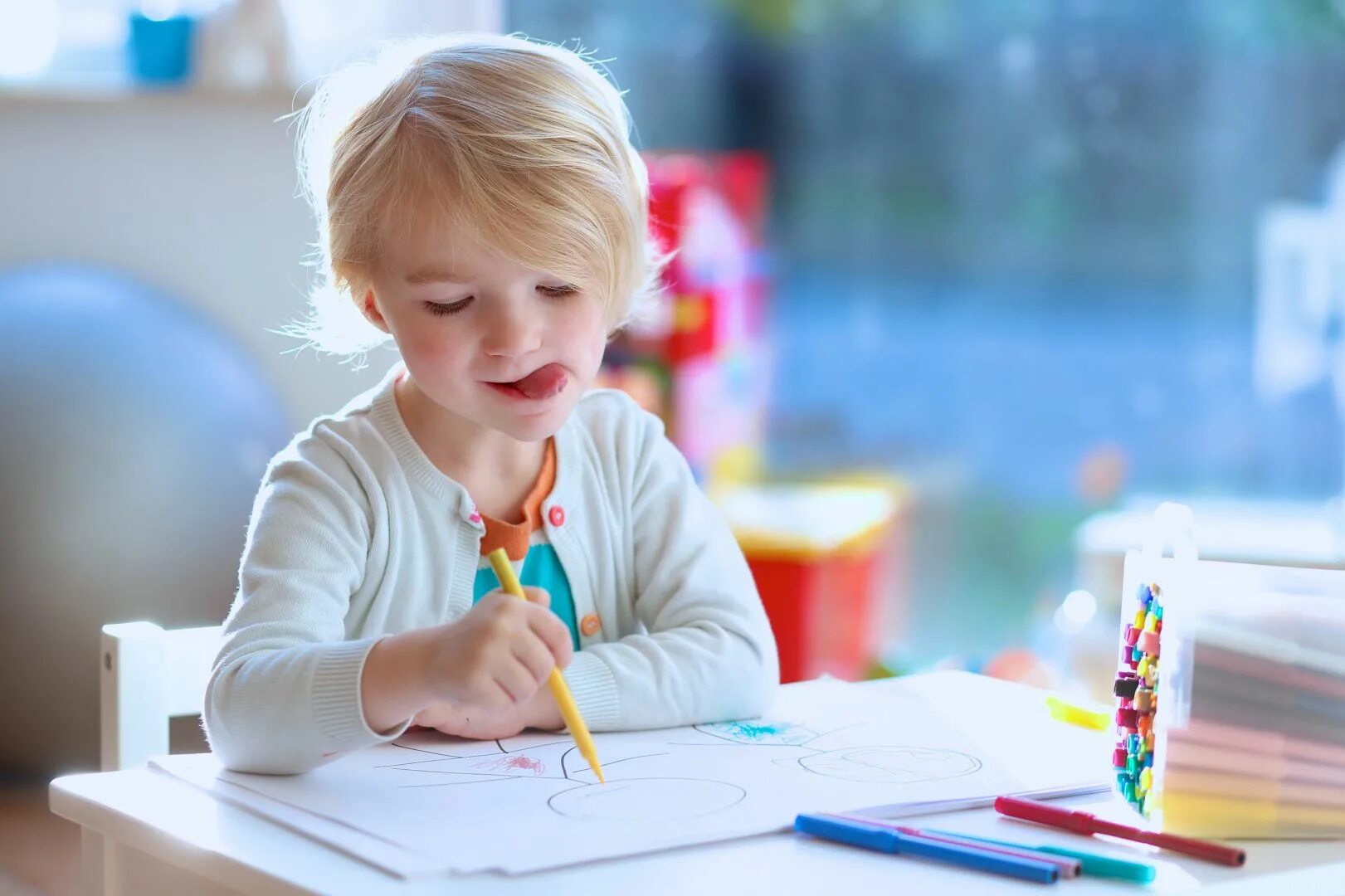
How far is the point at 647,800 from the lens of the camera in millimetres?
645

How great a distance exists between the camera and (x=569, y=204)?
2.65ft

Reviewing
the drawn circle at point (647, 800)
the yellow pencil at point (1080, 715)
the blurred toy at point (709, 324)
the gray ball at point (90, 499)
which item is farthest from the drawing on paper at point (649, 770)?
the blurred toy at point (709, 324)

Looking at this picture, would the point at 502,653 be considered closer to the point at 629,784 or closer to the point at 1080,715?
the point at 629,784

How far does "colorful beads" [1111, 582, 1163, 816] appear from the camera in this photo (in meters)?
0.64

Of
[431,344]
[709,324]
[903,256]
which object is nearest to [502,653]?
[431,344]

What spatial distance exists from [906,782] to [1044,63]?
219 cm

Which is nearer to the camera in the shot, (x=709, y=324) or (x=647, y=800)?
(x=647, y=800)

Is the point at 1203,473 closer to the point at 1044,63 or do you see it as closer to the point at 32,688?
the point at 1044,63

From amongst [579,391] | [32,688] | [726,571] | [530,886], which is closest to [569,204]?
[579,391]

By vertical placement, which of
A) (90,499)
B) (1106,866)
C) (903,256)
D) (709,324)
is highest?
(903,256)

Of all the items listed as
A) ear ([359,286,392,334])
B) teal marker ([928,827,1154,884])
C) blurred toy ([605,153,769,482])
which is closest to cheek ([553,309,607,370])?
ear ([359,286,392,334])

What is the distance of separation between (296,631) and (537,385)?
172 mm

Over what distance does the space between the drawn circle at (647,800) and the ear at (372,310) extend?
0.31 metres

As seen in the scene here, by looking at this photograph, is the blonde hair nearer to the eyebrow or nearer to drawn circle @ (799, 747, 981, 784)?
the eyebrow
